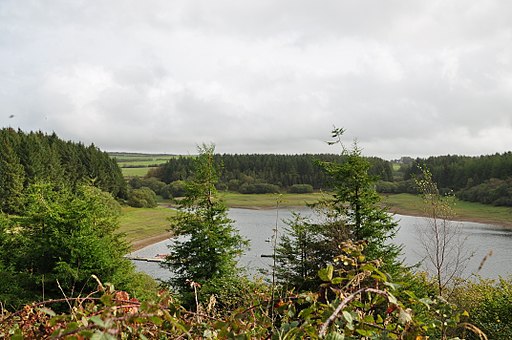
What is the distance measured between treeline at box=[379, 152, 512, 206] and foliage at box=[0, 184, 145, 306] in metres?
64.7

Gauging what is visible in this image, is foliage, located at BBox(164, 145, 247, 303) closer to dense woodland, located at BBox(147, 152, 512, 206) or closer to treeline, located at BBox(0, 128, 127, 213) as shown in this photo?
treeline, located at BBox(0, 128, 127, 213)

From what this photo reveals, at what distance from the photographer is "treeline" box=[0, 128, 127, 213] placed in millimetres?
51050

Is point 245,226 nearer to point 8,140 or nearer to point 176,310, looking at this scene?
point 8,140

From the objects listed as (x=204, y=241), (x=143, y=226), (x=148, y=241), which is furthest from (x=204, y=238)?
(x=143, y=226)

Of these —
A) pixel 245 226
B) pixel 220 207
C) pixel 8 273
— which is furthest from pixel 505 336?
pixel 245 226

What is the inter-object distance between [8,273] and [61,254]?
1.99 meters

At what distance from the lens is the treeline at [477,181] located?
241 ft

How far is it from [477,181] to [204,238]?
275 ft

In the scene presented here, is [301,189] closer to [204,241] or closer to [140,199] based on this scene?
[140,199]

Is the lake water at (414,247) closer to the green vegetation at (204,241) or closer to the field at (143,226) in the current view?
the green vegetation at (204,241)

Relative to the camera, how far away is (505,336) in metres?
12.1

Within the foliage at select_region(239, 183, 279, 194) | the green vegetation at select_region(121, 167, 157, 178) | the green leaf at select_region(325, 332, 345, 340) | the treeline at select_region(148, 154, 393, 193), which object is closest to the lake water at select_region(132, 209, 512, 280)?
the green leaf at select_region(325, 332, 345, 340)

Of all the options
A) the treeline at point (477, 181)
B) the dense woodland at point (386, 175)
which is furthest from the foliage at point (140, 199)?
the treeline at point (477, 181)

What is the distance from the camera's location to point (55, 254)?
572 inches
